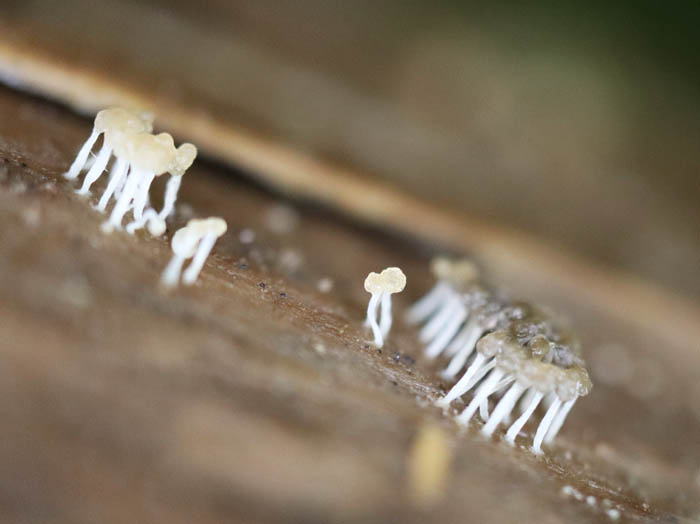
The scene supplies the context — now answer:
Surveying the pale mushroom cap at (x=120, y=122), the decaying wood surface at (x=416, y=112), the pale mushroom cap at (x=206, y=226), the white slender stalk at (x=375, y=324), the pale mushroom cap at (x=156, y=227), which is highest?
the decaying wood surface at (x=416, y=112)

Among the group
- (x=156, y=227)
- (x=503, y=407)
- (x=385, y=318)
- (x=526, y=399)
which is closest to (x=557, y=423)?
(x=526, y=399)

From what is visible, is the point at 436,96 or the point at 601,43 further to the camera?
the point at 601,43

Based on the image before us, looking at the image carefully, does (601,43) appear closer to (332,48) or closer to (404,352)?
(332,48)

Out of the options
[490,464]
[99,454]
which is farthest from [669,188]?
[99,454]

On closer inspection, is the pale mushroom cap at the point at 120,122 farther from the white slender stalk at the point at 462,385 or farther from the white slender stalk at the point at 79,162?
the white slender stalk at the point at 462,385

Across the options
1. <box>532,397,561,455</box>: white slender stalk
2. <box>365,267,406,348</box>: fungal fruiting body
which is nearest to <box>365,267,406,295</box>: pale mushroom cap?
<box>365,267,406,348</box>: fungal fruiting body

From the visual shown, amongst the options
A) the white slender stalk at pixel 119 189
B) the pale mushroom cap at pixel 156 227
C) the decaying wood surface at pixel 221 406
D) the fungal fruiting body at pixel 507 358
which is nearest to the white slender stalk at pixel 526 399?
the fungal fruiting body at pixel 507 358
